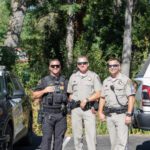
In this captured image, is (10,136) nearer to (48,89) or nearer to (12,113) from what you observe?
(12,113)

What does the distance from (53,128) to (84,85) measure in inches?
33.2

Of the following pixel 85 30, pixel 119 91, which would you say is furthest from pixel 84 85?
pixel 85 30

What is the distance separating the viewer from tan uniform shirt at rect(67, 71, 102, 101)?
8.86 meters

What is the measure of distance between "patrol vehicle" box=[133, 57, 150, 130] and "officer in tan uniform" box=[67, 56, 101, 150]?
0.68 meters

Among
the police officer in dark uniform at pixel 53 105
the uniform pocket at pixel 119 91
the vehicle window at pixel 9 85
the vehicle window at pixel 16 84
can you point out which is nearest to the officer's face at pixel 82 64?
the police officer in dark uniform at pixel 53 105

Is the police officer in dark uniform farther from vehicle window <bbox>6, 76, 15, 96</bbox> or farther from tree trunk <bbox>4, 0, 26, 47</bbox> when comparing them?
tree trunk <bbox>4, 0, 26, 47</bbox>

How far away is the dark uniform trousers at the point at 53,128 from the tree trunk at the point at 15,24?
1190 centimetres

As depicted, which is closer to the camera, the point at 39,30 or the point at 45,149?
the point at 45,149

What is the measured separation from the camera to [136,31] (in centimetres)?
2791

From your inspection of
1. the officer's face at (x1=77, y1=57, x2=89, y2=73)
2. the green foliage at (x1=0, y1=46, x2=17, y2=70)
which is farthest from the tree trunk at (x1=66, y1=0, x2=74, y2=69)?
the officer's face at (x1=77, y1=57, x2=89, y2=73)

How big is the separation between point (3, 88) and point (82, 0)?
18.8 metres

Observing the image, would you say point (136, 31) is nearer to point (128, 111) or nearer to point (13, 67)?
point (13, 67)

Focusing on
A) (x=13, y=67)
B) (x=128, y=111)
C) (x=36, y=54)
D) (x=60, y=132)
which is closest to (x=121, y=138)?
(x=128, y=111)

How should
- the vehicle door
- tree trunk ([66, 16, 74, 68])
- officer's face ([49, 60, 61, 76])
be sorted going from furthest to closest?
1. tree trunk ([66, 16, 74, 68])
2. the vehicle door
3. officer's face ([49, 60, 61, 76])
